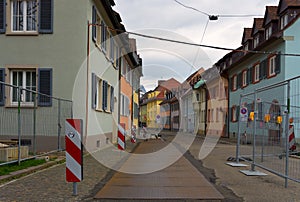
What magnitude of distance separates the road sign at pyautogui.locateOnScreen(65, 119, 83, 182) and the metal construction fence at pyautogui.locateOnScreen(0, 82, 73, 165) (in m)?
2.94

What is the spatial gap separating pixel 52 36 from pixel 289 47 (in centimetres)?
1612

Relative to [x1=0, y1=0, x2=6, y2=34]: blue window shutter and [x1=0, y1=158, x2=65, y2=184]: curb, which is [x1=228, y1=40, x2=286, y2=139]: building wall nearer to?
[x1=0, y1=158, x2=65, y2=184]: curb

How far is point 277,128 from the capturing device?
1021 cm

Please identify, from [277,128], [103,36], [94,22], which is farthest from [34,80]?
[277,128]

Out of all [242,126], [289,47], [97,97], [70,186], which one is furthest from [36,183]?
[289,47]

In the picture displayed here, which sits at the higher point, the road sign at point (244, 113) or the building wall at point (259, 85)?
the building wall at point (259, 85)

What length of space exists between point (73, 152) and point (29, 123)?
5416 millimetres

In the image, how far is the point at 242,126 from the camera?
14078 mm

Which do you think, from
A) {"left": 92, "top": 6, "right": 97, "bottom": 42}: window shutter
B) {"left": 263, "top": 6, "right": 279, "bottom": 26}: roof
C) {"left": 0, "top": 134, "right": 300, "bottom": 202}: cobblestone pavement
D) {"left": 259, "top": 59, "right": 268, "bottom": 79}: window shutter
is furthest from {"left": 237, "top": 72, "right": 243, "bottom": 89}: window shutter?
{"left": 0, "top": 134, "right": 300, "bottom": 202}: cobblestone pavement

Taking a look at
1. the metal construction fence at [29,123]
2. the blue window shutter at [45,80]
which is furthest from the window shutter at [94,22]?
the metal construction fence at [29,123]

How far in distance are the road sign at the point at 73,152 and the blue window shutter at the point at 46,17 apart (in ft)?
30.1

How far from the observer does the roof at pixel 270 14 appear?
29481 millimetres

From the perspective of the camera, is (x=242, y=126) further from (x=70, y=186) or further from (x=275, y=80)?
(x=275, y=80)

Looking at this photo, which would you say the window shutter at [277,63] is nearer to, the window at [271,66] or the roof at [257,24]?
the window at [271,66]
